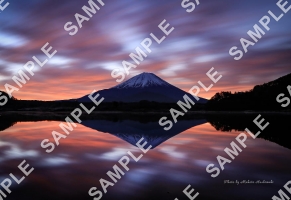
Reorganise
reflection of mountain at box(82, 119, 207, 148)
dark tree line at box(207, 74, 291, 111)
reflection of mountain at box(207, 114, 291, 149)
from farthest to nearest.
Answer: dark tree line at box(207, 74, 291, 111)
reflection of mountain at box(82, 119, 207, 148)
reflection of mountain at box(207, 114, 291, 149)

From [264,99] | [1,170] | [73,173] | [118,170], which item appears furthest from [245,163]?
[264,99]

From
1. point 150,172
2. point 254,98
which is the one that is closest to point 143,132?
point 150,172

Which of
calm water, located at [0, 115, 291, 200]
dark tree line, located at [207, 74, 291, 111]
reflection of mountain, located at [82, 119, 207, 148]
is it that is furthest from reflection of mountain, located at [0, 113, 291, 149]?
dark tree line, located at [207, 74, 291, 111]

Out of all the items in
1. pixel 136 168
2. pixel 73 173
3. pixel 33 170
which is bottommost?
pixel 136 168

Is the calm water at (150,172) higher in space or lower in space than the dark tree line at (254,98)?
higher

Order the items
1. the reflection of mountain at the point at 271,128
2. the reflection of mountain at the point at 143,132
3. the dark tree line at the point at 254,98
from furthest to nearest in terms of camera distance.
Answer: the dark tree line at the point at 254,98 < the reflection of mountain at the point at 143,132 < the reflection of mountain at the point at 271,128

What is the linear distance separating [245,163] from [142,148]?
595 centimetres

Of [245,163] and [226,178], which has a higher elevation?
[226,178]

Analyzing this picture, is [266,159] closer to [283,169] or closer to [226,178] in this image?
[283,169]

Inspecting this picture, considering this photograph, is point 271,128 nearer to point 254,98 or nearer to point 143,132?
point 143,132

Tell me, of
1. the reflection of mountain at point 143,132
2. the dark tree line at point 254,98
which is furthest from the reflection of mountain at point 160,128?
the dark tree line at point 254,98

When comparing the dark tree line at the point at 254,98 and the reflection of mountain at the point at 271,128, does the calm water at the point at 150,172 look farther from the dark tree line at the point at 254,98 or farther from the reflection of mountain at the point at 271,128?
the dark tree line at the point at 254,98

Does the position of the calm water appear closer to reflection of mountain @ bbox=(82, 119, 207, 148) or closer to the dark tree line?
reflection of mountain @ bbox=(82, 119, 207, 148)

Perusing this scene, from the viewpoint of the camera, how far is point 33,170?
375 inches
